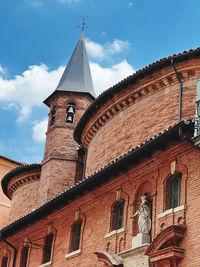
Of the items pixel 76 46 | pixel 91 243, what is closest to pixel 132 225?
pixel 91 243

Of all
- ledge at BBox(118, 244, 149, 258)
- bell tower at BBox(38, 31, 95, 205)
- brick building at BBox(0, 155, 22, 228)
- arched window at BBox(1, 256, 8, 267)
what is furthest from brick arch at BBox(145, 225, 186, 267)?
brick building at BBox(0, 155, 22, 228)

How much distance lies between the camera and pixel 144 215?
1530cm

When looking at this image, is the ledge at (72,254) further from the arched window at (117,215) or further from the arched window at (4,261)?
the arched window at (4,261)

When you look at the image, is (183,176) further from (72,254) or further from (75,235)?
(75,235)

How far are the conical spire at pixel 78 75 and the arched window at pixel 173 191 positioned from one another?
15856 millimetres

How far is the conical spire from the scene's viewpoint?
30.6m

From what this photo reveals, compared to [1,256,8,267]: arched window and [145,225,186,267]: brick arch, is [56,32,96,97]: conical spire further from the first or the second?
[145,225,186,267]: brick arch

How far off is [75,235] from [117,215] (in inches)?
107

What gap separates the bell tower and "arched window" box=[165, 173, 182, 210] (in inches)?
511

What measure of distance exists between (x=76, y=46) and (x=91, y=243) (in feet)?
62.4

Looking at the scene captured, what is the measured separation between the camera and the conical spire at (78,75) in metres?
30.6

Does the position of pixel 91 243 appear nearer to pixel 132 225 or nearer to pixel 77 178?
pixel 132 225

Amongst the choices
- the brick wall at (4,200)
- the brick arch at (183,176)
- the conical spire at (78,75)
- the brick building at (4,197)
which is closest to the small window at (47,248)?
the brick arch at (183,176)

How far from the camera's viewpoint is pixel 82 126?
24422 millimetres
